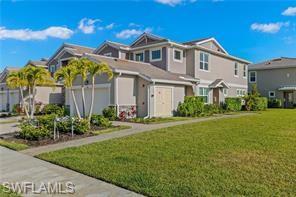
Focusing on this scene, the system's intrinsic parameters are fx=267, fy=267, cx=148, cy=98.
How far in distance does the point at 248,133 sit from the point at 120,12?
12.8 m

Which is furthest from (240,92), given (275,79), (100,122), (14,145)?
(14,145)

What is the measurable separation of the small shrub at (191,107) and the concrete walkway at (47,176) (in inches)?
575

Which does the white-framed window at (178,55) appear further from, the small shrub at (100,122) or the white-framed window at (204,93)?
the small shrub at (100,122)

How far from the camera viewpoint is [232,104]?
2789cm

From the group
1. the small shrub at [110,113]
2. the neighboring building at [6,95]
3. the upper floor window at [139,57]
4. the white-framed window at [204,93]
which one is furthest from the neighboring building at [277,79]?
the neighboring building at [6,95]

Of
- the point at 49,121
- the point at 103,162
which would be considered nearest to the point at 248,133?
the point at 103,162

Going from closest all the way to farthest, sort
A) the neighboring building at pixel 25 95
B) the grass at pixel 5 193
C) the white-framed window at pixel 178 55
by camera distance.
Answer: the grass at pixel 5 193 → the white-framed window at pixel 178 55 → the neighboring building at pixel 25 95

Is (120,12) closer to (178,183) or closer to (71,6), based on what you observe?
(71,6)

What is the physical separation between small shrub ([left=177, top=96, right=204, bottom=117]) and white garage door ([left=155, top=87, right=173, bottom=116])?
939 mm

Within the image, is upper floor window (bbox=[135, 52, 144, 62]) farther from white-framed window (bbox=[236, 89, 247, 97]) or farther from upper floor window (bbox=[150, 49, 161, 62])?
white-framed window (bbox=[236, 89, 247, 97])

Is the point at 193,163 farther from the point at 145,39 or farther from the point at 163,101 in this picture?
the point at 145,39

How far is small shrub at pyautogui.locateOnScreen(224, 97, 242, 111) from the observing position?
27397 millimetres

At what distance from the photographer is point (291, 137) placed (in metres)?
10.4

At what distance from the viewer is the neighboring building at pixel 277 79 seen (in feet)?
125
